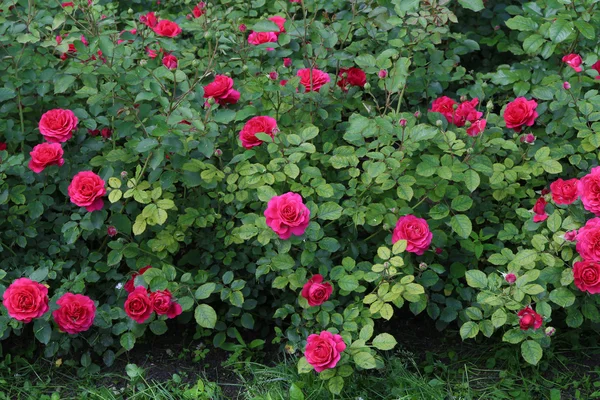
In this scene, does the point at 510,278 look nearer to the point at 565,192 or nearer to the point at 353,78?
the point at 565,192

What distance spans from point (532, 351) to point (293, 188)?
2.95ft

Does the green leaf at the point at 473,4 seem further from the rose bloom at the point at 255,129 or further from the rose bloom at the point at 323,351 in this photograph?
the rose bloom at the point at 323,351

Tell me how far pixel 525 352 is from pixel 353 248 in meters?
0.67

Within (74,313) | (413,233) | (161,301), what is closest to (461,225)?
(413,233)

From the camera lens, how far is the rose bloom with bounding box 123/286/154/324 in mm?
2576

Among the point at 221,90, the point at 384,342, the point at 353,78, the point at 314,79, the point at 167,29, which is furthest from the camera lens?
the point at 167,29

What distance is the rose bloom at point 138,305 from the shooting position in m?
2.58

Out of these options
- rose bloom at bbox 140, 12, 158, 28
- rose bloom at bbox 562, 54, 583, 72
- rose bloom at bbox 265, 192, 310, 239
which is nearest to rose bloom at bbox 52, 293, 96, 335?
rose bloom at bbox 265, 192, 310, 239

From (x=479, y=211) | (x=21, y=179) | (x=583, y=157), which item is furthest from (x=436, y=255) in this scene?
(x=21, y=179)

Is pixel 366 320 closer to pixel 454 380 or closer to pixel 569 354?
pixel 454 380

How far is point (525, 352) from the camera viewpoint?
8.11 feet

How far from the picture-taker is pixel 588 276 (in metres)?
2.40

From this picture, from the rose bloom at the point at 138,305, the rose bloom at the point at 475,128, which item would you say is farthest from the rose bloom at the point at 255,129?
the rose bloom at the point at 475,128

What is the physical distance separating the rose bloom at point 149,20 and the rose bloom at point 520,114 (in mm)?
1457
